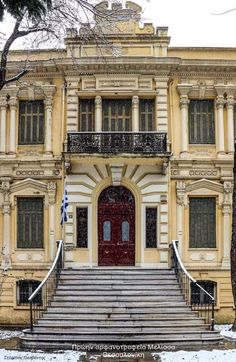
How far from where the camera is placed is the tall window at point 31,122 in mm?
23531

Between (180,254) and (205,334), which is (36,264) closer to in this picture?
(180,254)

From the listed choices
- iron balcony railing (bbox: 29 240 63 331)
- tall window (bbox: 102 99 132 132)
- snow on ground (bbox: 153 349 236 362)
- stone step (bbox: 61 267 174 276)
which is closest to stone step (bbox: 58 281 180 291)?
iron balcony railing (bbox: 29 240 63 331)

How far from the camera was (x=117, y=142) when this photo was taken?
22344 mm

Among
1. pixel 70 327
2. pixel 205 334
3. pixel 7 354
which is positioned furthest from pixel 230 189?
pixel 7 354

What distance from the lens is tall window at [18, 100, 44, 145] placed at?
77.2 ft

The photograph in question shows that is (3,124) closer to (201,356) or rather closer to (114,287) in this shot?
(114,287)

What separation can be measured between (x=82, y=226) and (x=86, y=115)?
400 cm

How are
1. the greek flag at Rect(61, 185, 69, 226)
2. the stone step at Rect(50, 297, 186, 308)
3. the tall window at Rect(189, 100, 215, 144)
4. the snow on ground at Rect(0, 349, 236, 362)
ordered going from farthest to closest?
1. the tall window at Rect(189, 100, 215, 144)
2. the greek flag at Rect(61, 185, 69, 226)
3. the stone step at Rect(50, 297, 186, 308)
4. the snow on ground at Rect(0, 349, 236, 362)

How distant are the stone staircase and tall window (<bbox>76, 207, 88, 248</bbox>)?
3.78 ft

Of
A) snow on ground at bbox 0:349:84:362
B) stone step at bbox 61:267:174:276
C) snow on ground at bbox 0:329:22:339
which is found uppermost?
stone step at bbox 61:267:174:276

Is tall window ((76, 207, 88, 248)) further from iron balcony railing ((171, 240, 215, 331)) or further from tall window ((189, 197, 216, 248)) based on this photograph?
tall window ((189, 197, 216, 248))

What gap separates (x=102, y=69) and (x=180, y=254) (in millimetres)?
7017

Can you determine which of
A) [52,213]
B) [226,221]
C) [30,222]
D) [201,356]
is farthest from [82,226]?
[201,356]

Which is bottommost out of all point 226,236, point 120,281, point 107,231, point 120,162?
point 120,281
